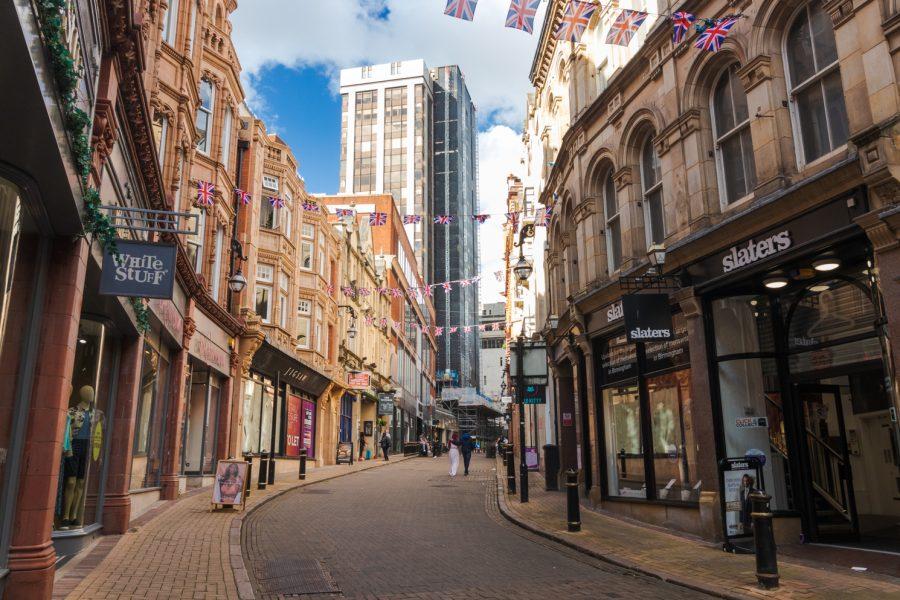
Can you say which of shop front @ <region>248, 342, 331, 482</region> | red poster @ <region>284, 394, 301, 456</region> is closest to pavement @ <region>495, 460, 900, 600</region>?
shop front @ <region>248, 342, 331, 482</region>

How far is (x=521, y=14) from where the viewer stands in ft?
33.6

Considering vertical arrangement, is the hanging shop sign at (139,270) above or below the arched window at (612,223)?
below

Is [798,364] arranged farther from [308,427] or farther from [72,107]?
[308,427]

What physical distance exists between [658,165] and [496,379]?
412 ft

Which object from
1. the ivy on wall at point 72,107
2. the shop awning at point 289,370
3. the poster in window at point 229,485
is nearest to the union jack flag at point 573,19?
the ivy on wall at point 72,107

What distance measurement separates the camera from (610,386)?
50.1ft

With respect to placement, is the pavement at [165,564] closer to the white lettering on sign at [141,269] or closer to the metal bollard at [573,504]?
the white lettering on sign at [141,269]

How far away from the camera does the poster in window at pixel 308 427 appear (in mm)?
31562

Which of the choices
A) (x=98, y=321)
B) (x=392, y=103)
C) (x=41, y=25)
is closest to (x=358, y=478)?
(x=98, y=321)

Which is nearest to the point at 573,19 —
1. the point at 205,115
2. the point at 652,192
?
the point at 652,192

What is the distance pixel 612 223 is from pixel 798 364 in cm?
634

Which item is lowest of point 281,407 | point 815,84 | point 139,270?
point 281,407

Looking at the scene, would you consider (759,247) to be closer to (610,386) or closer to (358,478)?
(610,386)

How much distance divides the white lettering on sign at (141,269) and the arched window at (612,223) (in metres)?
10.3
